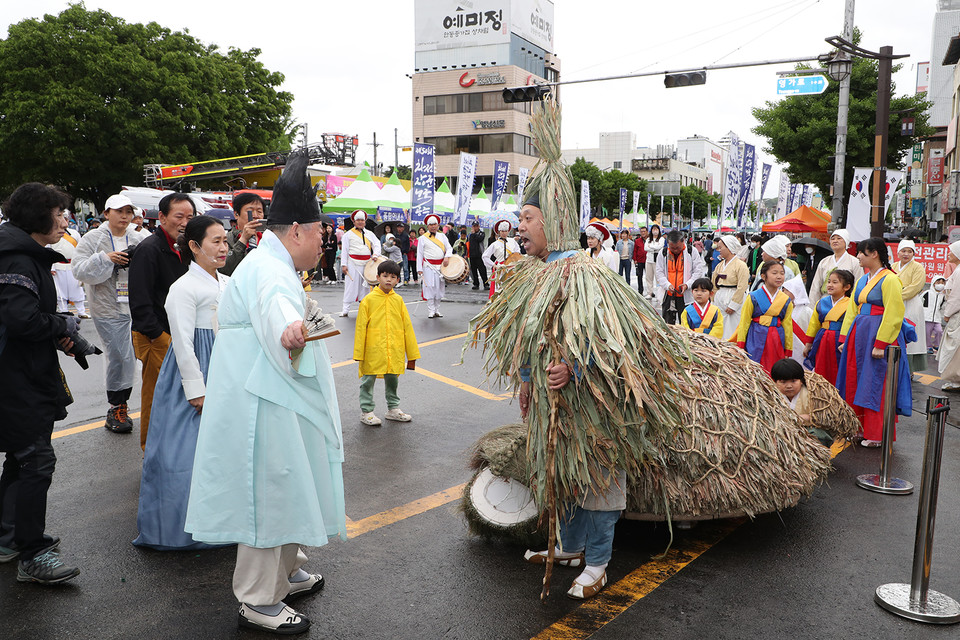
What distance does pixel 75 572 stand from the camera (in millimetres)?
3404

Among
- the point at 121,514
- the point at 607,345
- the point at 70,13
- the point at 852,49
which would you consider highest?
the point at 70,13

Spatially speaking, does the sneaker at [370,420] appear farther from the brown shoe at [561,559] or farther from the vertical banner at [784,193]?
the vertical banner at [784,193]

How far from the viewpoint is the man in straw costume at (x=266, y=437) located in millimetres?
2877

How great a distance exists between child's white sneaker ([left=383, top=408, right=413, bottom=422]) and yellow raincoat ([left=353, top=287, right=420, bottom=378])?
0.44 meters

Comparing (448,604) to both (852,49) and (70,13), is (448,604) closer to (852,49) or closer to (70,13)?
(852,49)

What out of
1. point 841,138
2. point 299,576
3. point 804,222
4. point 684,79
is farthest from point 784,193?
point 299,576

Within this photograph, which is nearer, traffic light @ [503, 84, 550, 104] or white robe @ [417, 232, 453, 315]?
white robe @ [417, 232, 453, 315]

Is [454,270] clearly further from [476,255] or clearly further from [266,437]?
[266,437]

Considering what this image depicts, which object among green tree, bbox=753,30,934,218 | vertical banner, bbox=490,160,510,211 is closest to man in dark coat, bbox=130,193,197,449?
vertical banner, bbox=490,160,510,211

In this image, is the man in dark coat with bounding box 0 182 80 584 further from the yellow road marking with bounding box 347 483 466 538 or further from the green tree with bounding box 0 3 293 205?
the green tree with bounding box 0 3 293 205

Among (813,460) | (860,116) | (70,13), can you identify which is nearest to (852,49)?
(860,116)

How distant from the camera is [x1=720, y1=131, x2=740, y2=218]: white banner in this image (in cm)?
1841

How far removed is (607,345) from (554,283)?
0.38 m

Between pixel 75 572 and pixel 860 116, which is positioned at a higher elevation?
pixel 860 116
